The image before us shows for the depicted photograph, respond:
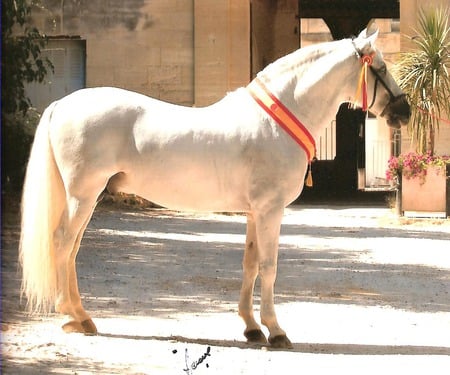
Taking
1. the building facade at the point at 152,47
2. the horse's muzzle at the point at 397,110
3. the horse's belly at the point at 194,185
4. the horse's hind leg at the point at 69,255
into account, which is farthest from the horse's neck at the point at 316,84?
the building facade at the point at 152,47

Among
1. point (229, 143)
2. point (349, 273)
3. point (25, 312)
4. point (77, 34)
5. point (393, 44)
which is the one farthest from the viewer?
point (393, 44)

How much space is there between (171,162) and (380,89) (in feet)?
5.28

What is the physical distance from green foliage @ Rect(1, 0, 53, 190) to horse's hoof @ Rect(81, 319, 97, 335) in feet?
19.5

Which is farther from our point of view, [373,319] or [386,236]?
[386,236]

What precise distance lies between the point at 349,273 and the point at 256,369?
4994mm

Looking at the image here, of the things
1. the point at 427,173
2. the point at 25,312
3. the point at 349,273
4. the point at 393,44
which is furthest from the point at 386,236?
the point at 393,44

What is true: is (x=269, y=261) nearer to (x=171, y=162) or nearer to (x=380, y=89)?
(x=171, y=162)

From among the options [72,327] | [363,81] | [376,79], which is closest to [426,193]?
[376,79]

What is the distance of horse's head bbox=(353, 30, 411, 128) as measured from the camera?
7477 mm

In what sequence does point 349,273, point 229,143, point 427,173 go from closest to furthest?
point 229,143 → point 349,273 → point 427,173

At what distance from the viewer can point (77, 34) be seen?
20.2 metres

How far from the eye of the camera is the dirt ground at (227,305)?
6.52 meters

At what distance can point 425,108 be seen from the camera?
1706cm

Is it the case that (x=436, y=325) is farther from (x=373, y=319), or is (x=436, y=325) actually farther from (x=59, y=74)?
(x=59, y=74)
